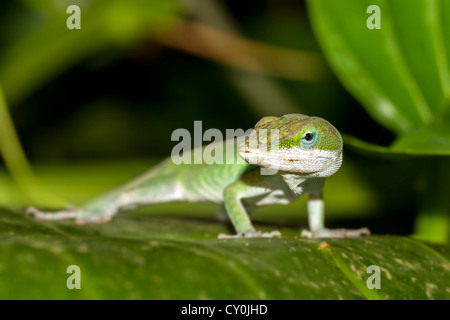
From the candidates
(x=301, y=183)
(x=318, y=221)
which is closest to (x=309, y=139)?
(x=301, y=183)

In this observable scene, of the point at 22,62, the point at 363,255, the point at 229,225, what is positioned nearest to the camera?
the point at 363,255

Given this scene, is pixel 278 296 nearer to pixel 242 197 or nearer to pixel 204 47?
pixel 242 197

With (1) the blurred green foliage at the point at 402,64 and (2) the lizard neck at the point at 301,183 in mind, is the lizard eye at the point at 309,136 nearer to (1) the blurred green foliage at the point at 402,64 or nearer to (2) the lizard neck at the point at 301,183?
(2) the lizard neck at the point at 301,183

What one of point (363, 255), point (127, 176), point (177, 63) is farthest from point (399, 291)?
point (177, 63)

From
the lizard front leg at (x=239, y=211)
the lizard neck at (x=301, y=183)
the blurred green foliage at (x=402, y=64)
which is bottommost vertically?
the lizard front leg at (x=239, y=211)

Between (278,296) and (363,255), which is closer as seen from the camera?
(278,296)

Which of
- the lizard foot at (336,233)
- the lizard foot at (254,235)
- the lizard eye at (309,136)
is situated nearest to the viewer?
the lizard eye at (309,136)

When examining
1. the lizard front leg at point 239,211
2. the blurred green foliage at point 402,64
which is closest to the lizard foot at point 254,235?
the lizard front leg at point 239,211
